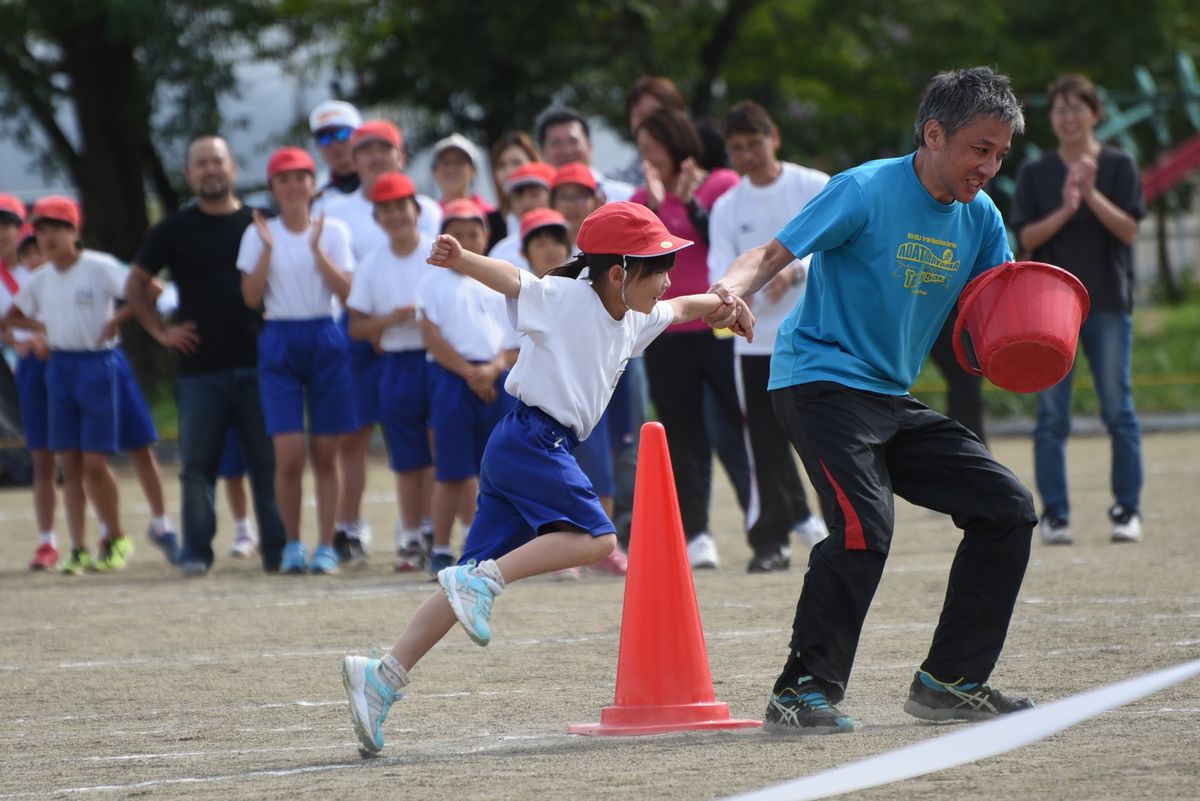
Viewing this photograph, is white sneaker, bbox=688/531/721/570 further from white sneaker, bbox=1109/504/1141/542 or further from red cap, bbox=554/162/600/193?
white sneaker, bbox=1109/504/1141/542

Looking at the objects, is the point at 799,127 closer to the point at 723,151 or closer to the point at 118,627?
the point at 723,151

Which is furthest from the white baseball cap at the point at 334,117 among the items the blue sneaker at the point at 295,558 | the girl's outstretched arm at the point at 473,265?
the girl's outstretched arm at the point at 473,265

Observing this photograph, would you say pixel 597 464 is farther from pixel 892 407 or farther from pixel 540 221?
pixel 892 407

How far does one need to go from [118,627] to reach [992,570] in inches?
171

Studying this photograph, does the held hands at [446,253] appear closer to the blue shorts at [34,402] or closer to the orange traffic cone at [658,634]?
the orange traffic cone at [658,634]

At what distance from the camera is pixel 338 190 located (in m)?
11.3

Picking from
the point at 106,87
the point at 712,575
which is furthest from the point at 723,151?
the point at 106,87

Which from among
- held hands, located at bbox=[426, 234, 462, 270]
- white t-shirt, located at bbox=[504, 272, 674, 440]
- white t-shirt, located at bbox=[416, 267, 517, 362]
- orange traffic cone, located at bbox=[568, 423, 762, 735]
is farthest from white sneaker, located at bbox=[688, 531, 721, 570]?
held hands, located at bbox=[426, 234, 462, 270]

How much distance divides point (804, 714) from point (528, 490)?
1.03 m

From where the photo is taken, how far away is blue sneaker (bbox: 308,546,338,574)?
10.0 m

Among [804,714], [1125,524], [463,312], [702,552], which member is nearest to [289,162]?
[463,312]

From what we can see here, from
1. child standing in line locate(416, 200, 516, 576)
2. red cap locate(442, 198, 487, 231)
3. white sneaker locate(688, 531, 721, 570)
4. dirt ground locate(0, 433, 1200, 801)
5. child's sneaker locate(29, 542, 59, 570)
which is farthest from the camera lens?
child's sneaker locate(29, 542, 59, 570)

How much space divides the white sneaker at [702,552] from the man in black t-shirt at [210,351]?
2.36 metres

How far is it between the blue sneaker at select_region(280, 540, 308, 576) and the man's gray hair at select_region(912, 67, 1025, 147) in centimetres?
555
